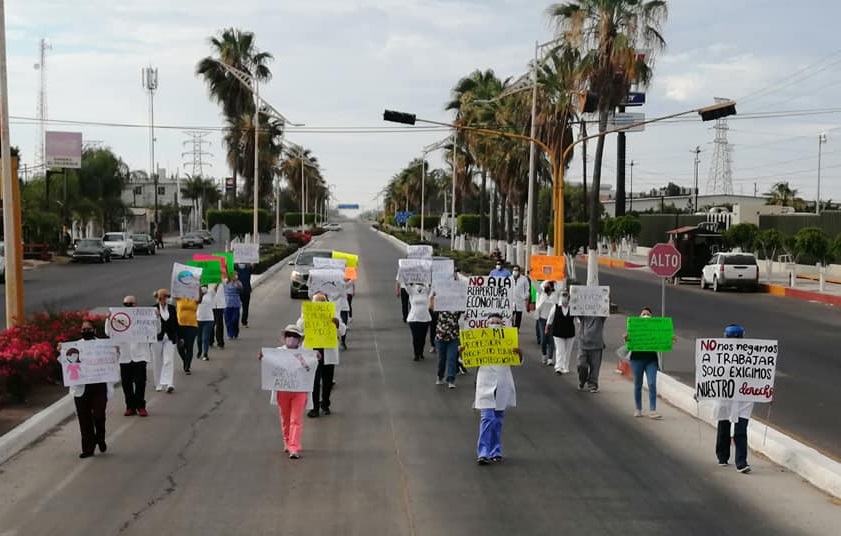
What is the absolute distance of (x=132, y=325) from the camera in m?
13.0

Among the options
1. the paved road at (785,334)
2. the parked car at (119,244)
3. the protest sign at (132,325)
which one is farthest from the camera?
the parked car at (119,244)

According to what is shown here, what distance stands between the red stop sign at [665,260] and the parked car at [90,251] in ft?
139

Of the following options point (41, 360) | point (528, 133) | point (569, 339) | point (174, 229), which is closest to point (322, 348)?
point (41, 360)

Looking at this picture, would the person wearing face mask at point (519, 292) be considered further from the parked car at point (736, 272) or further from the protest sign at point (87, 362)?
the parked car at point (736, 272)

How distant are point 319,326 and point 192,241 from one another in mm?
66184

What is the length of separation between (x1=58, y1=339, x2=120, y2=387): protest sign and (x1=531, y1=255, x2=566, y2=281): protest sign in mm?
13600

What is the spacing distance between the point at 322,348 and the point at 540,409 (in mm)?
3245

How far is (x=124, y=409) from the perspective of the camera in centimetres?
1349

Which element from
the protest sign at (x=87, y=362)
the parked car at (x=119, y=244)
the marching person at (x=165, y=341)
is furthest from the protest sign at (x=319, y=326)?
the parked car at (x=119, y=244)

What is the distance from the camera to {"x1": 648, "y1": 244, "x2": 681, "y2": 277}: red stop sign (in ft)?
57.8

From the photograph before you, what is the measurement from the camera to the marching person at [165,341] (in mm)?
14180

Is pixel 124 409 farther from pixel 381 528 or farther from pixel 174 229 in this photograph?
pixel 174 229

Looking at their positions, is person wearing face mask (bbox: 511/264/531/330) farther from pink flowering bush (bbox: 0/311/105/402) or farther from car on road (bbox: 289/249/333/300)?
car on road (bbox: 289/249/333/300)

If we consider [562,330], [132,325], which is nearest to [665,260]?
[562,330]
